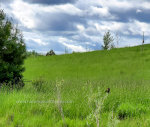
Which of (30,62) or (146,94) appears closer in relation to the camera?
(146,94)

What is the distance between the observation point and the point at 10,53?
42.1ft

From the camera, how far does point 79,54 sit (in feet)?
98.1

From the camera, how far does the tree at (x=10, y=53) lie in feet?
40.7

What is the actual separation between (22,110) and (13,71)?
6389 mm

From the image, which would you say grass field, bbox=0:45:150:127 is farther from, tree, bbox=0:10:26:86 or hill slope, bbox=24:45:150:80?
hill slope, bbox=24:45:150:80

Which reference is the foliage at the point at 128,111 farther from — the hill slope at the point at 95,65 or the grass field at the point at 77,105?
the hill slope at the point at 95,65

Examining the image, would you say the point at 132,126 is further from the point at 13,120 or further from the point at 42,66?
the point at 42,66

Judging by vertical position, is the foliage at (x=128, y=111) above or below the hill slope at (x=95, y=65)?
below

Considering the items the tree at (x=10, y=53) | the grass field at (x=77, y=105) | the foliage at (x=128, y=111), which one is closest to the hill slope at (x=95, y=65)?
the tree at (x=10, y=53)

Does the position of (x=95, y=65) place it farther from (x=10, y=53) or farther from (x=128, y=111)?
(x=128, y=111)

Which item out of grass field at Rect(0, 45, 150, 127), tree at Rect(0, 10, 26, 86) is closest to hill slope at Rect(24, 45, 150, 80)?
tree at Rect(0, 10, 26, 86)

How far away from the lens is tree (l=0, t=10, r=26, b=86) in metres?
12.4

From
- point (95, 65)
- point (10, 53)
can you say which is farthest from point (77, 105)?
point (95, 65)

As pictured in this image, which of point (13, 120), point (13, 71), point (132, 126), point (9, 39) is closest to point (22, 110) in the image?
point (13, 120)
